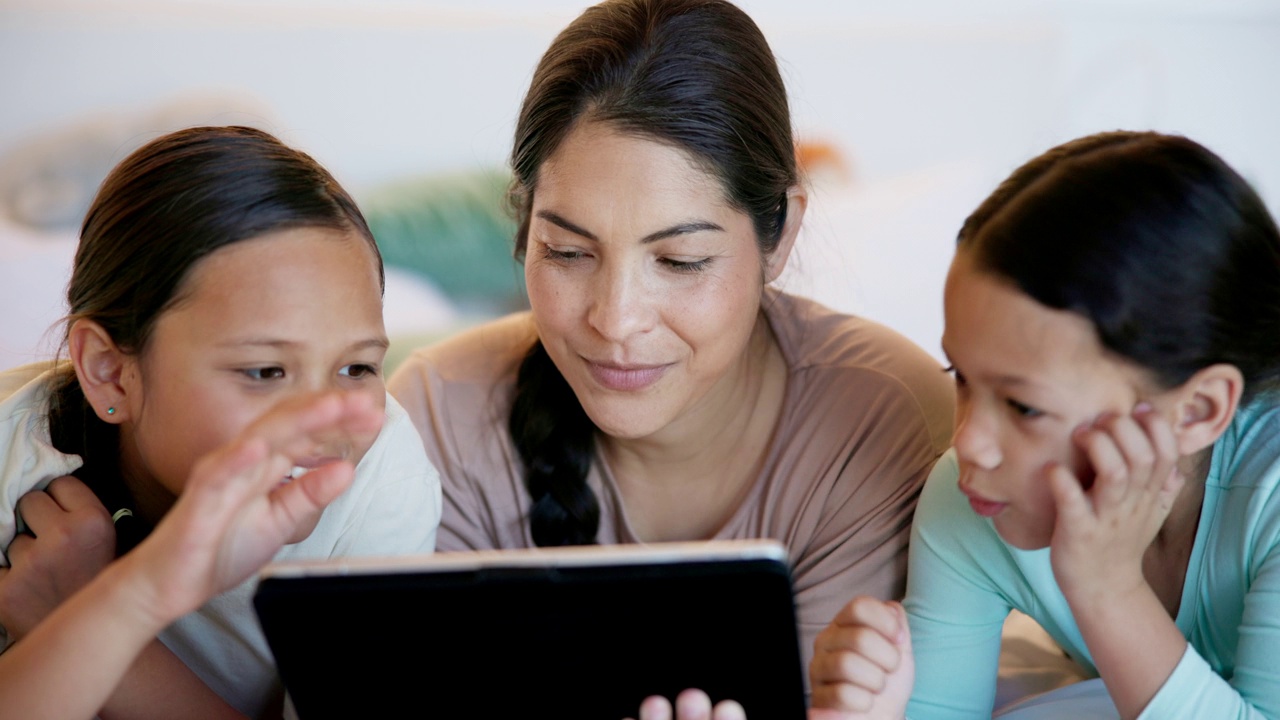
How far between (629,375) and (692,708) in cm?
57

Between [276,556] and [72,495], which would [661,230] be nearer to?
[276,556]

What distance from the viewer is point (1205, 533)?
46.8 inches

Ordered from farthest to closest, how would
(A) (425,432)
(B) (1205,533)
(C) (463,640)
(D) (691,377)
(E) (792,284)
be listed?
(E) (792,284) → (A) (425,432) → (D) (691,377) → (B) (1205,533) → (C) (463,640)

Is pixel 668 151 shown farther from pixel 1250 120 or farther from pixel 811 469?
pixel 1250 120

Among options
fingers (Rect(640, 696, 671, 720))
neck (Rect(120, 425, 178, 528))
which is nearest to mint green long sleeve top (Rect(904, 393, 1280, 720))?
fingers (Rect(640, 696, 671, 720))

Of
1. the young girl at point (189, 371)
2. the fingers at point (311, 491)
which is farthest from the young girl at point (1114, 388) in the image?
the young girl at point (189, 371)

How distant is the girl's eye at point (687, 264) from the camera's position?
1349mm

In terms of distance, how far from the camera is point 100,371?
1.28 m

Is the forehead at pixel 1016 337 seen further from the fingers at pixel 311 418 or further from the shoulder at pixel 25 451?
the shoulder at pixel 25 451

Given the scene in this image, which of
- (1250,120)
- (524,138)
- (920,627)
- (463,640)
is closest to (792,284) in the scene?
(524,138)

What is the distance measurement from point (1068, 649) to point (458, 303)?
6.07 ft

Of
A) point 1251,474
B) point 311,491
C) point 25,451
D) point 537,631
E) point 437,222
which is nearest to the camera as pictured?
point 537,631

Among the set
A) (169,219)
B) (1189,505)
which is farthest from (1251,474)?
(169,219)

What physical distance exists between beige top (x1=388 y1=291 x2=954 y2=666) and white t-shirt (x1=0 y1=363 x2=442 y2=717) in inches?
8.9
